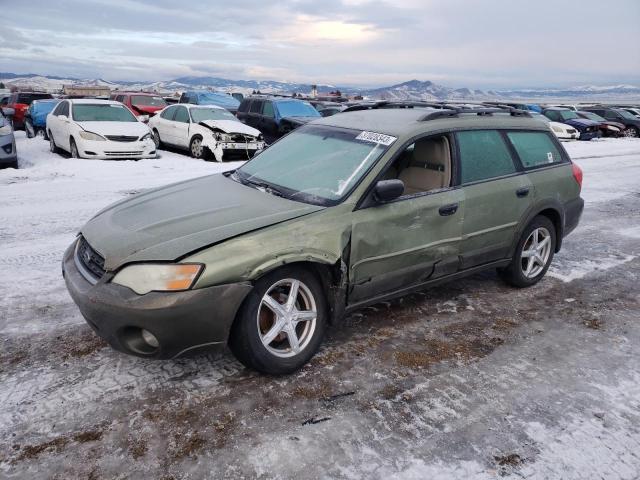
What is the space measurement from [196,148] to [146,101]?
8867mm

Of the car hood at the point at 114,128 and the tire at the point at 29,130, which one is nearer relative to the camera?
the car hood at the point at 114,128

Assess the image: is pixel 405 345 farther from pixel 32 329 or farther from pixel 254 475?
pixel 32 329

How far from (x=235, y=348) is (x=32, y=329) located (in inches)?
69.0

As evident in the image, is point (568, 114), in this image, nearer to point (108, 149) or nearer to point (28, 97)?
point (108, 149)

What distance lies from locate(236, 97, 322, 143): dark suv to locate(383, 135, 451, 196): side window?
38.0 ft

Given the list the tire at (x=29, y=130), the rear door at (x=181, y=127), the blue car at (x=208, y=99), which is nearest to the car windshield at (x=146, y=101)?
the blue car at (x=208, y=99)

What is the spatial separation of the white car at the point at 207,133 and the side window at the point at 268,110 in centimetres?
191

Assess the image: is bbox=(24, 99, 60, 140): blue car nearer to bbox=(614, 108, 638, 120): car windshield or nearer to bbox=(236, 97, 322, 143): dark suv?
bbox=(236, 97, 322, 143): dark suv

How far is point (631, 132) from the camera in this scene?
2608cm

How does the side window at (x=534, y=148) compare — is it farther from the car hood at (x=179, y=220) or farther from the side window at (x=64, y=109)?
the side window at (x=64, y=109)

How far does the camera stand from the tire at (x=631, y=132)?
26.0 m

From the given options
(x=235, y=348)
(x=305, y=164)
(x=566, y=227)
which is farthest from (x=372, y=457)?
(x=566, y=227)

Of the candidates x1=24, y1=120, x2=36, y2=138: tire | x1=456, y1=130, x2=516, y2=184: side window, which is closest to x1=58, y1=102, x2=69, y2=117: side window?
x1=24, y1=120, x2=36, y2=138: tire

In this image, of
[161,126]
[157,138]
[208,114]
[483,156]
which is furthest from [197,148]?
[483,156]
